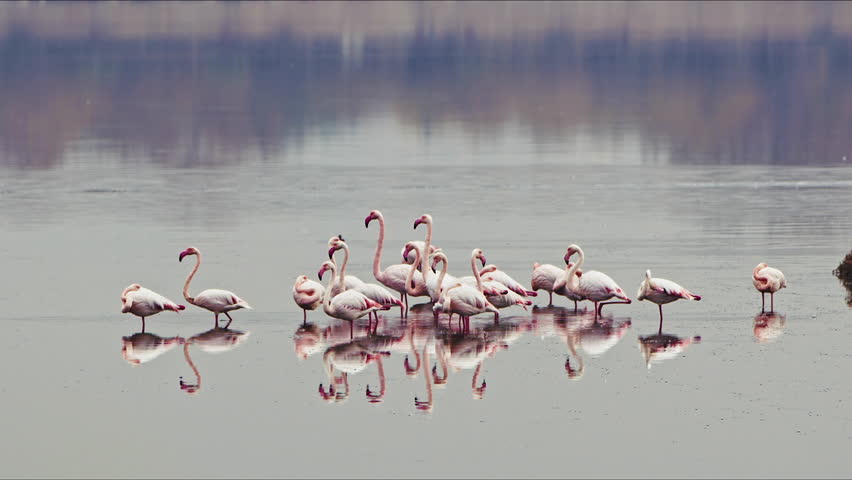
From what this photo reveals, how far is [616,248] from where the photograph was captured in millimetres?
23000

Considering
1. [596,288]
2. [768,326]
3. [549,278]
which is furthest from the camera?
[549,278]

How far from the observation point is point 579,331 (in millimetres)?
16812

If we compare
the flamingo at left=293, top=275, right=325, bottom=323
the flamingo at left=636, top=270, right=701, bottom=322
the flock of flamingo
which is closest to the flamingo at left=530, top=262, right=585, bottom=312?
the flock of flamingo

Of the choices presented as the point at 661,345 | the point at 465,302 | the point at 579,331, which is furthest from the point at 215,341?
the point at 661,345

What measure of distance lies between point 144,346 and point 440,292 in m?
3.27

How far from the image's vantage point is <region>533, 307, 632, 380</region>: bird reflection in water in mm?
15320

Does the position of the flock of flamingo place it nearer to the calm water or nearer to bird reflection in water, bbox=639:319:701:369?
the calm water

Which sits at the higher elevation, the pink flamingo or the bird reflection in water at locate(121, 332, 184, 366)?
the pink flamingo

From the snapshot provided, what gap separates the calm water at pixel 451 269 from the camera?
40.9ft

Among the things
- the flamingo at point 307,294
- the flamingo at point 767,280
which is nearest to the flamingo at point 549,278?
the flamingo at point 767,280

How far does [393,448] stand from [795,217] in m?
15.5

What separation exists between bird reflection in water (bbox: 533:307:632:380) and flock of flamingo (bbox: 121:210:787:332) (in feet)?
0.72

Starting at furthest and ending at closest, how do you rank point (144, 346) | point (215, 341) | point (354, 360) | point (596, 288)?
point (596, 288) < point (215, 341) < point (144, 346) < point (354, 360)

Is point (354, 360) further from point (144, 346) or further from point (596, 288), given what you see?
point (596, 288)
